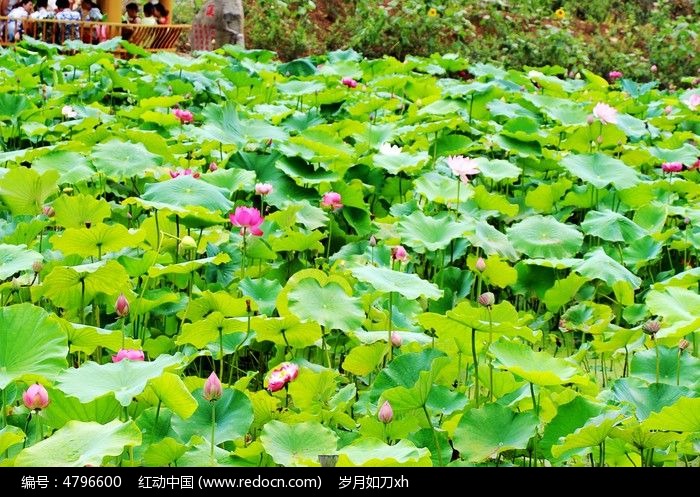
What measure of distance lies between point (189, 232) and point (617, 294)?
93cm

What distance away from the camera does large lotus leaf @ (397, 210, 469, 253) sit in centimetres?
224

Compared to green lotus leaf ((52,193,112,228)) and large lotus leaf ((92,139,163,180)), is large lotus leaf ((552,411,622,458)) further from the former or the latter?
large lotus leaf ((92,139,163,180))

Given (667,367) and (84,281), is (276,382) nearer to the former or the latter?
(84,281)

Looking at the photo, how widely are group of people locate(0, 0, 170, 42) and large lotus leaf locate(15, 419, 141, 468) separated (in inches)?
271

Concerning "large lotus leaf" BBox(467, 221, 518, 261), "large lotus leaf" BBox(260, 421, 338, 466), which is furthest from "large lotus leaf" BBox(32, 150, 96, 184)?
"large lotus leaf" BBox(260, 421, 338, 466)

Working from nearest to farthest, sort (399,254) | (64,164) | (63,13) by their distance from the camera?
1. (399,254)
2. (64,164)
3. (63,13)

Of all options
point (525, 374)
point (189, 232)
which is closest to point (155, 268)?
point (189, 232)

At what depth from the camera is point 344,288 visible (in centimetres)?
192

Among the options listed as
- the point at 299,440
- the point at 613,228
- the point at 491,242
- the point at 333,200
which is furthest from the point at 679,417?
the point at 333,200

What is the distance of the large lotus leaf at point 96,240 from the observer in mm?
2070

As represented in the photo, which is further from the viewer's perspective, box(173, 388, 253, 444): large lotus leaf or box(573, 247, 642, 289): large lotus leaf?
box(573, 247, 642, 289): large lotus leaf

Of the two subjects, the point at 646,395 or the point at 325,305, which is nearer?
the point at 646,395

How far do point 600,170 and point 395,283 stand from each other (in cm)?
118

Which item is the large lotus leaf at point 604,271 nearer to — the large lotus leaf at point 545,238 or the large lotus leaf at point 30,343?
the large lotus leaf at point 545,238
